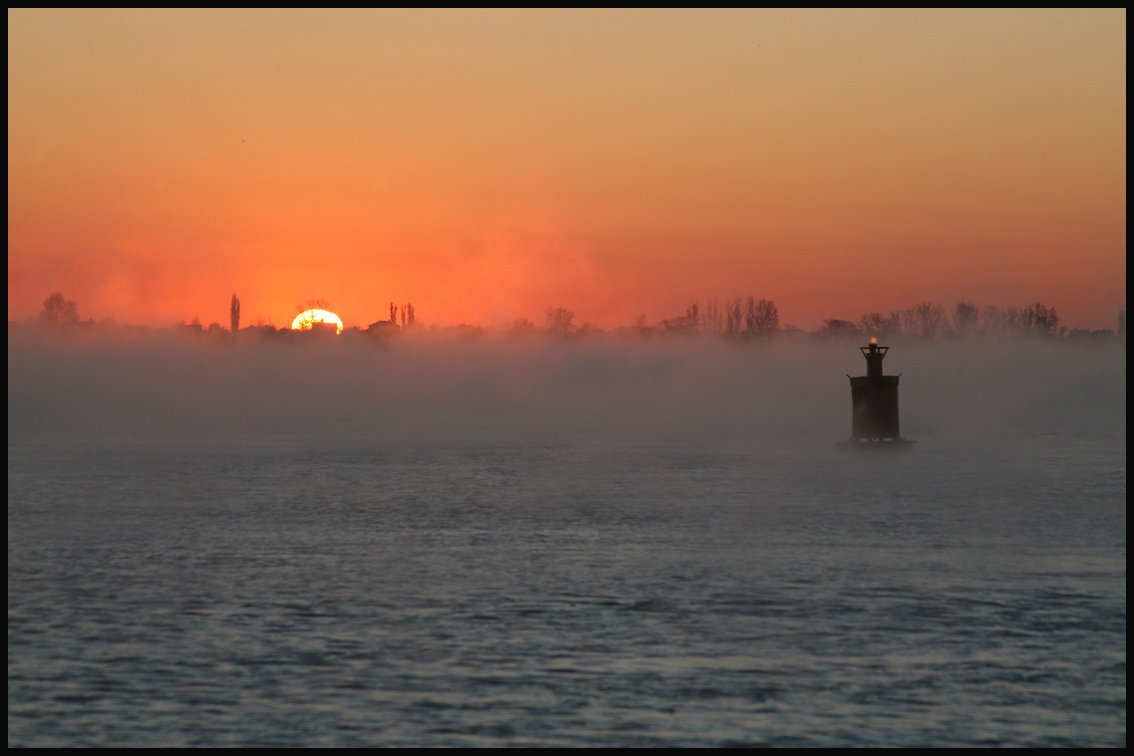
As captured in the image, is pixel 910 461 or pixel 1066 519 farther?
pixel 910 461

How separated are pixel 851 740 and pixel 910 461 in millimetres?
88583

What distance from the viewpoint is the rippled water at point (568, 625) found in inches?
665

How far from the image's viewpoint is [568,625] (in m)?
24.2

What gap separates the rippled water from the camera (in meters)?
16.9

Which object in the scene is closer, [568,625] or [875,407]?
[568,625]

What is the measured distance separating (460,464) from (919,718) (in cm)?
9141

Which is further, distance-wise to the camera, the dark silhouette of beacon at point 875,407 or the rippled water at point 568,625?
the dark silhouette of beacon at point 875,407

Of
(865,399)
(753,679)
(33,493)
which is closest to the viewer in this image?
(753,679)

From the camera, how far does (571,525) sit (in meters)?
47.7

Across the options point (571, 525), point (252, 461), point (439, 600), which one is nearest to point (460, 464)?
point (252, 461)

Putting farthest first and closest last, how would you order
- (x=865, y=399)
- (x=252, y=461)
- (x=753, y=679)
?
1. (x=252, y=461)
2. (x=865, y=399)
3. (x=753, y=679)

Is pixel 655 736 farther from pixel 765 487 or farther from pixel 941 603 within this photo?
pixel 765 487

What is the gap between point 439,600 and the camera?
2747 cm

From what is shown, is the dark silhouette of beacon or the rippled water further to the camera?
the dark silhouette of beacon
